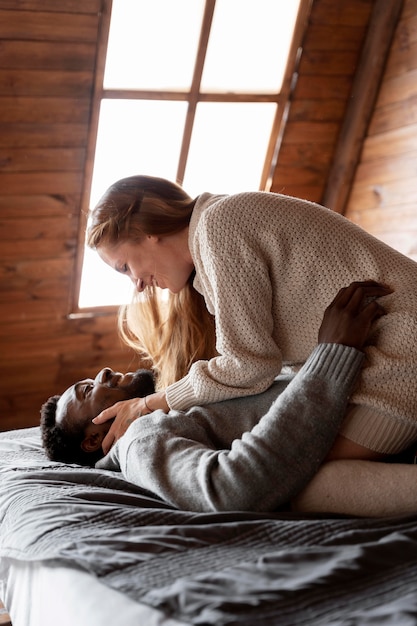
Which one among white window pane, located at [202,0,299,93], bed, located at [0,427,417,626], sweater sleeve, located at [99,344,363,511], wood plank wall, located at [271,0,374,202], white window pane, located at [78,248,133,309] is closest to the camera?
bed, located at [0,427,417,626]

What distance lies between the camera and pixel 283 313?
1761 mm

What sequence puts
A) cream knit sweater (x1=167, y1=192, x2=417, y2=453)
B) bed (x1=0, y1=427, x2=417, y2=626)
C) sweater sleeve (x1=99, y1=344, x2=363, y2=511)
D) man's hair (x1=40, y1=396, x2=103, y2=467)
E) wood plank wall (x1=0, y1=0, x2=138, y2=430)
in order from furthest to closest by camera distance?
wood plank wall (x1=0, y1=0, x2=138, y2=430), man's hair (x1=40, y1=396, x2=103, y2=467), cream knit sweater (x1=167, y1=192, x2=417, y2=453), sweater sleeve (x1=99, y1=344, x2=363, y2=511), bed (x1=0, y1=427, x2=417, y2=626)

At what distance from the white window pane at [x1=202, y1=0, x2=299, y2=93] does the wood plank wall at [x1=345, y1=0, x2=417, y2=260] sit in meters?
0.44

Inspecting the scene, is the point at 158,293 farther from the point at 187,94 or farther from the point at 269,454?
the point at 187,94

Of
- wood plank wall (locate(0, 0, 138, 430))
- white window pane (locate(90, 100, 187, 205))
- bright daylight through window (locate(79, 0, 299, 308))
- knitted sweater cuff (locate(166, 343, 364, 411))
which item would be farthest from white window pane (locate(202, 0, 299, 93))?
knitted sweater cuff (locate(166, 343, 364, 411))

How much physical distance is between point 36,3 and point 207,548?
1.76 metres

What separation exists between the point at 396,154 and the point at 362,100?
10.0 inches

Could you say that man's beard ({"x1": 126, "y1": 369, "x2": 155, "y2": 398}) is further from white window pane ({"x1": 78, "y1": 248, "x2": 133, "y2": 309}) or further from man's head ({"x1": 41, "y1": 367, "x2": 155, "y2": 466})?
white window pane ({"x1": 78, "y1": 248, "x2": 133, "y2": 309})

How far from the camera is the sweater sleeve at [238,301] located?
1690 mm

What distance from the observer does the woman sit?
1.56m

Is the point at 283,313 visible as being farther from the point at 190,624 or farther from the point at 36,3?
the point at 36,3

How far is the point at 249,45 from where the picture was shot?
9.55 ft

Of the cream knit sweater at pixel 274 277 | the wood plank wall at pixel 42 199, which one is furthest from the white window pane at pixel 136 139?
the cream knit sweater at pixel 274 277

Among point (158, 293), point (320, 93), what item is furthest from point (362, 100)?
point (158, 293)
